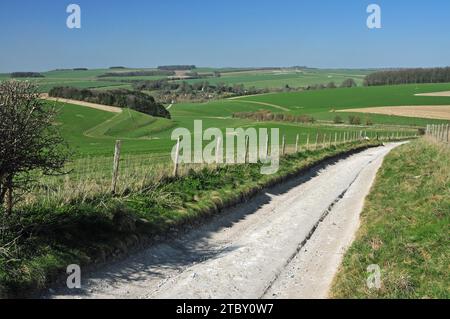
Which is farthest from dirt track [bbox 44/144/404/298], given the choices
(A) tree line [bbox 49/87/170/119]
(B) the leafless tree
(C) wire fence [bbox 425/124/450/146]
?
(A) tree line [bbox 49/87/170/119]

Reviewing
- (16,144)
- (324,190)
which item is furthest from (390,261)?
(324,190)

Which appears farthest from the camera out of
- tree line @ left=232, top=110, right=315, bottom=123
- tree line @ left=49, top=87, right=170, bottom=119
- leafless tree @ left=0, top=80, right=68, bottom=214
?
tree line @ left=49, top=87, right=170, bottom=119

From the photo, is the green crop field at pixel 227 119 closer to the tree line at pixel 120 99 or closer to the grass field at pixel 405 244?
the tree line at pixel 120 99

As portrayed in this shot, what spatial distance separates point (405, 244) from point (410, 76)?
161946 millimetres

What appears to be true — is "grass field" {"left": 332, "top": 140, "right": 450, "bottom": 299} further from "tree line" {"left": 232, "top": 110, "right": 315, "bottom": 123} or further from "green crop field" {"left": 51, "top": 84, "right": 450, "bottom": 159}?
"tree line" {"left": 232, "top": 110, "right": 315, "bottom": 123}

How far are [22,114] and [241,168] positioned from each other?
42.5 ft

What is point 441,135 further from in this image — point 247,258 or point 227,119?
point 227,119

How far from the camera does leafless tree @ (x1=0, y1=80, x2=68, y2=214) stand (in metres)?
9.38

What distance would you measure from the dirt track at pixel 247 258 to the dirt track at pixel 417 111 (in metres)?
77.6

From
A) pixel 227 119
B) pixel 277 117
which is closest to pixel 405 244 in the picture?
pixel 277 117

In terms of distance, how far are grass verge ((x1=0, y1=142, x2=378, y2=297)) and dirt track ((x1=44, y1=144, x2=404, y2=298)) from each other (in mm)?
395

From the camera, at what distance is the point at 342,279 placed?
9586 millimetres

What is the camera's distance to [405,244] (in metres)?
11.1
